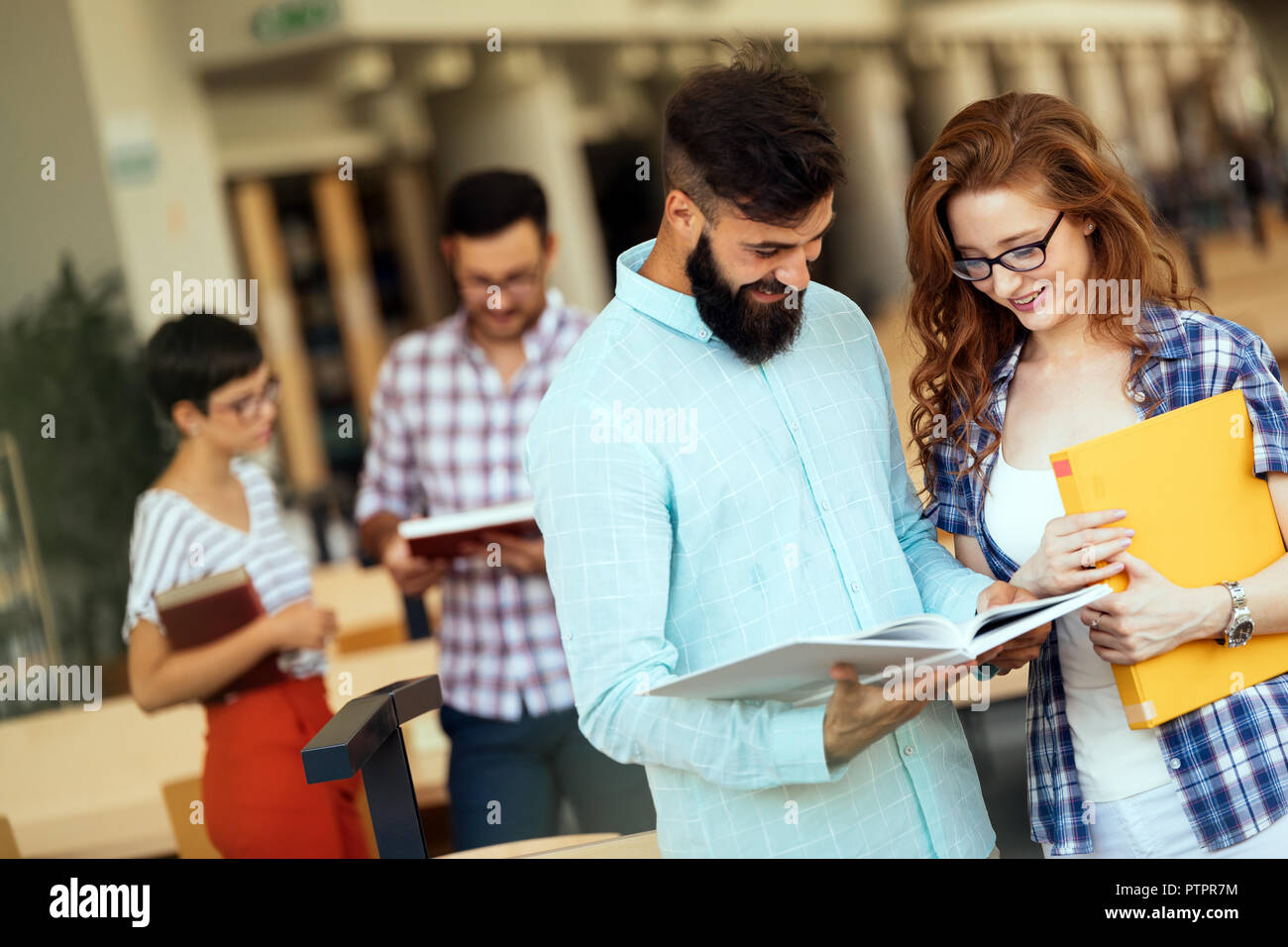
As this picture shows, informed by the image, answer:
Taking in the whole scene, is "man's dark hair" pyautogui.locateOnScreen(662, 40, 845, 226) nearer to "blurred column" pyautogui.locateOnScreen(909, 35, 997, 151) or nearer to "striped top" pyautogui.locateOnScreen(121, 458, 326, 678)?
"striped top" pyautogui.locateOnScreen(121, 458, 326, 678)

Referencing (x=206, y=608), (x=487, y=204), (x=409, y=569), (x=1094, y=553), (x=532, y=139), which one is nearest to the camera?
(x=1094, y=553)

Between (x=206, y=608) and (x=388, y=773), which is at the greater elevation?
(x=206, y=608)

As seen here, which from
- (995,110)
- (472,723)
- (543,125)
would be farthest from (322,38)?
(995,110)

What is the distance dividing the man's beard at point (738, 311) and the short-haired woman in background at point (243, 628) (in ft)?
4.00

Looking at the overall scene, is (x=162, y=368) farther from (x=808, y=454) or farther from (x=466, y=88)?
(x=466, y=88)

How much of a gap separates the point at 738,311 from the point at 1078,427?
479 millimetres

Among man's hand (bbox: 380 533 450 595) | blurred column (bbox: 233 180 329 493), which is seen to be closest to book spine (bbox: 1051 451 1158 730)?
man's hand (bbox: 380 533 450 595)

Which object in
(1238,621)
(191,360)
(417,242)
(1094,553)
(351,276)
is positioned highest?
(417,242)

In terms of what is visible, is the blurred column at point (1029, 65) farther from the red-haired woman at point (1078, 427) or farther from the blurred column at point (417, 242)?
the red-haired woman at point (1078, 427)

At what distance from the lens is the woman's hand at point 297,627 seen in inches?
89.4

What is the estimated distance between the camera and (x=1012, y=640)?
135 cm

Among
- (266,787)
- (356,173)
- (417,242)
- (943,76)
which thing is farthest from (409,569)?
(943,76)

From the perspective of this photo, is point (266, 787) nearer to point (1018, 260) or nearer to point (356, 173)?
Result: point (1018, 260)

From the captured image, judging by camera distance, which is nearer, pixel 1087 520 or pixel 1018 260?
pixel 1087 520
